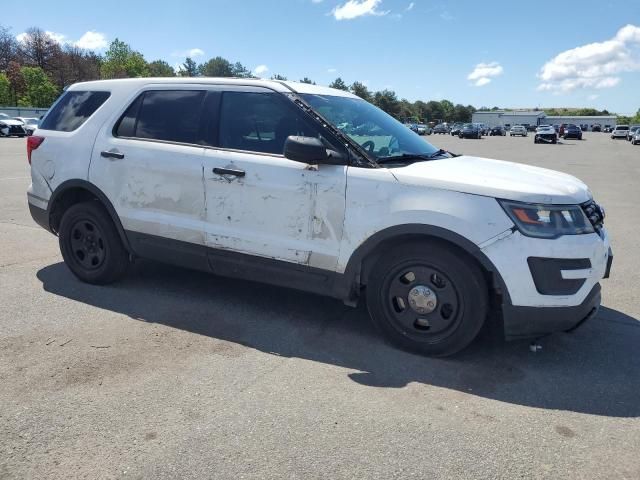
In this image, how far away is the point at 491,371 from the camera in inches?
137

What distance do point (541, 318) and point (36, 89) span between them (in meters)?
79.8

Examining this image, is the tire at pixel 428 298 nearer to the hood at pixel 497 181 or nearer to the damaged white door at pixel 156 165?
the hood at pixel 497 181

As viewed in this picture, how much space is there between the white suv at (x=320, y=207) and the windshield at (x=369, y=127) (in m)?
0.02

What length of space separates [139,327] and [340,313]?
1.63 m

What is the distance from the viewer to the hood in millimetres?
3281

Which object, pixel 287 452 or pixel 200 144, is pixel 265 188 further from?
pixel 287 452

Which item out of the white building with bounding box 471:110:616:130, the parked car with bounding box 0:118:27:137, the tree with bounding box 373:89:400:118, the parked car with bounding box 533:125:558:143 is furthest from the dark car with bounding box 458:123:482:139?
the white building with bounding box 471:110:616:130

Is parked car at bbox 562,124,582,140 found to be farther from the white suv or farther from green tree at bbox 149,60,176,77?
green tree at bbox 149,60,176,77

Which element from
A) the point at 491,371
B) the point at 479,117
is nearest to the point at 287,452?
the point at 491,371

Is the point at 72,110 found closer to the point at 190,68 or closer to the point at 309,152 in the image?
the point at 309,152

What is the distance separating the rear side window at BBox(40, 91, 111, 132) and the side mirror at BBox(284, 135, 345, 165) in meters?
2.24

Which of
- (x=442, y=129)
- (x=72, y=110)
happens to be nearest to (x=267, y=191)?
(x=72, y=110)

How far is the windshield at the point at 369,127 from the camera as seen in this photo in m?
3.95

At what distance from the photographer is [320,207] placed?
3.75 m
